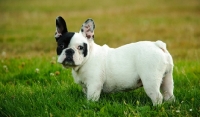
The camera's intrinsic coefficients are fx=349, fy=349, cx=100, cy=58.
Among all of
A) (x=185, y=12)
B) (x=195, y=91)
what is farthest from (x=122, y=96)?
(x=185, y=12)

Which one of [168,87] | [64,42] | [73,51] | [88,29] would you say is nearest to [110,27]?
[88,29]

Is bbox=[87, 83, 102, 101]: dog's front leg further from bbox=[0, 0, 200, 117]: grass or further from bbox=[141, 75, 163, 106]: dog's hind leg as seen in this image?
bbox=[141, 75, 163, 106]: dog's hind leg

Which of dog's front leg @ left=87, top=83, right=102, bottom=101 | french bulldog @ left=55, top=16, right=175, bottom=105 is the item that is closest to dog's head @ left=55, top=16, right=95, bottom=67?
french bulldog @ left=55, top=16, right=175, bottom=105

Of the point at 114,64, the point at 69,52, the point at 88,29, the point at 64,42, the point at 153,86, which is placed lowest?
the point at 153,86

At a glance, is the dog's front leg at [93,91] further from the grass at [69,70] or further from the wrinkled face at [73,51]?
the wrinkled face at [73,51]

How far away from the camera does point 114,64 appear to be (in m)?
5.45

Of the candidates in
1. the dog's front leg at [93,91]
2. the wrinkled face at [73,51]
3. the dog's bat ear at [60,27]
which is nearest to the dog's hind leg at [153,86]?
the dog's front leg at [93,91]

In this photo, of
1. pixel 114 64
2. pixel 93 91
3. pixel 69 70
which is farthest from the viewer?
pixel 69 70

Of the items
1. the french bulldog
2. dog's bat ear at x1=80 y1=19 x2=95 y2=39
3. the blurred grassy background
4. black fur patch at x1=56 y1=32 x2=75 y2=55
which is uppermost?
dog's bat ear at x1=80 y1=19 x2=95 y2=39

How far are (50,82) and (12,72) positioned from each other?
130cm

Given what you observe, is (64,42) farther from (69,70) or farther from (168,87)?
(69,70)

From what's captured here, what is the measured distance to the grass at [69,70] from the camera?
519 centimetres

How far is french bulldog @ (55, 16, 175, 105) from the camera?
5.09 meters

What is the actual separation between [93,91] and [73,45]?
771 millimetres
